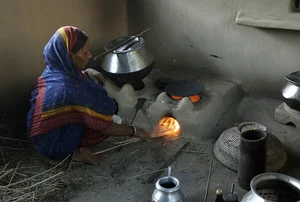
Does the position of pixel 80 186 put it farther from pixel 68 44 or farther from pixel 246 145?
pixel 246 145

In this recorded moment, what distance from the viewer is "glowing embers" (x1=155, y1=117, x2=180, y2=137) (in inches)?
144

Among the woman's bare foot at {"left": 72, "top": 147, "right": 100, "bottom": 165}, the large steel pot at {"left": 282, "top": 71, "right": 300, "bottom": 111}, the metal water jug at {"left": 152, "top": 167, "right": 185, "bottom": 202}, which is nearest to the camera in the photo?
the metal water jug at {"left": 152, "top": 167, "right": 185, "bottom": 202}

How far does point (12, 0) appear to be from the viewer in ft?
11.3

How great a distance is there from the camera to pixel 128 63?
3.74 metres

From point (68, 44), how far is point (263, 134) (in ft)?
5.36

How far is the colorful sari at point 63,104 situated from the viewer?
2977 mm

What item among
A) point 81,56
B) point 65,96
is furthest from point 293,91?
point 65,96

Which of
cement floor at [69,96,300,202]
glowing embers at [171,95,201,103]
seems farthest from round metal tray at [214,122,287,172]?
glowing embers at [171,95,201,103]

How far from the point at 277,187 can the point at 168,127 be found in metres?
1.37

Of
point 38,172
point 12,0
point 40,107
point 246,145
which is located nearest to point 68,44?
point 40,107

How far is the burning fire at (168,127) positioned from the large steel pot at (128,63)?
0.51 metres

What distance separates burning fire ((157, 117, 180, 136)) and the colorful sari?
28.1 inches

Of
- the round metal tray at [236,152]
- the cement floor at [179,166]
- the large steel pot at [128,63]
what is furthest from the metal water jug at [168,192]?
the large steel pot at [128,63]

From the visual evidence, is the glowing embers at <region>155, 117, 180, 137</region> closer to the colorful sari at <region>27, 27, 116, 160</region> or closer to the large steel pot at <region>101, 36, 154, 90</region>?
the large steel pot at <region>101, 36, 154, 90</region>
